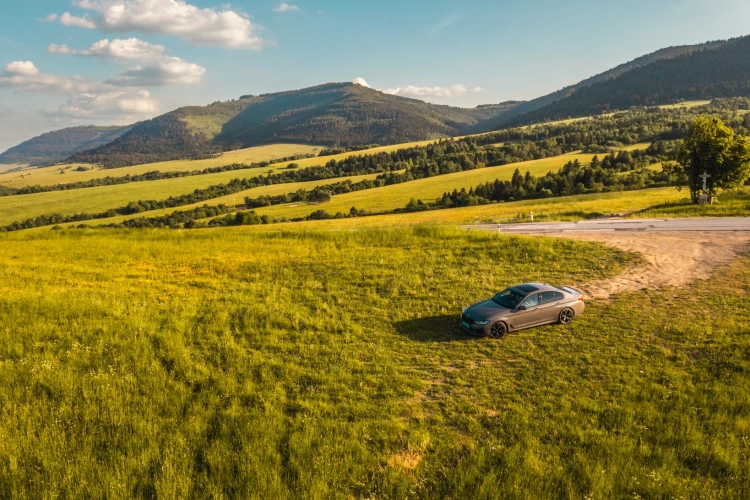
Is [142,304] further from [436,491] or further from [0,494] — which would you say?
[436,491]

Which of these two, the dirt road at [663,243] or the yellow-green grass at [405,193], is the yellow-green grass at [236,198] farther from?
the dirt road at [663,243]

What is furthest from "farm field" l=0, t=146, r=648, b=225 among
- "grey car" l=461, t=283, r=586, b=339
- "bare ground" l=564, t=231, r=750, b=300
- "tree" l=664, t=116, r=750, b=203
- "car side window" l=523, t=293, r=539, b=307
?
"car side window" l=523, t=293, r=539, b=307

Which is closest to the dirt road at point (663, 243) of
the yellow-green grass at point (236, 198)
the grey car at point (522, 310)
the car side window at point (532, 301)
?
the grey car at point (522, 310)

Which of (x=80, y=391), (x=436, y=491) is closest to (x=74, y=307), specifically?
(x=80, y=391)

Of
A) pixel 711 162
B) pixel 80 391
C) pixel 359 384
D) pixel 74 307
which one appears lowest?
pixel 359 384

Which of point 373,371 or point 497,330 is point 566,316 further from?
point 373,371

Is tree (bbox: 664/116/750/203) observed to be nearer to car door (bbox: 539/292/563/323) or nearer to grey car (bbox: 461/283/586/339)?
grey car (bbox: 461/283/586/339)

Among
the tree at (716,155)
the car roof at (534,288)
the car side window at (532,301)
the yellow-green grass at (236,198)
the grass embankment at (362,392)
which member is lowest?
the grass embankment at (362,392)
